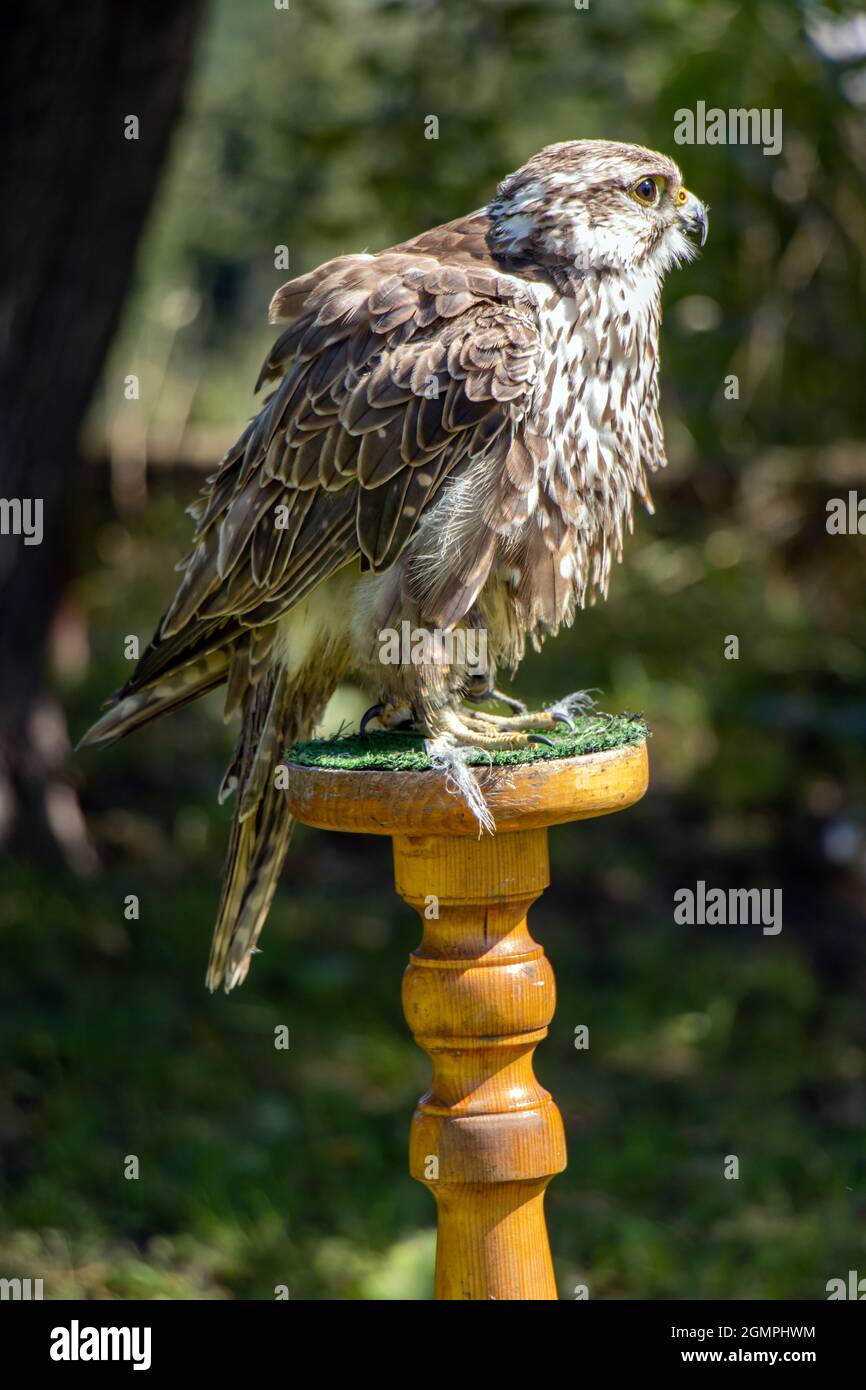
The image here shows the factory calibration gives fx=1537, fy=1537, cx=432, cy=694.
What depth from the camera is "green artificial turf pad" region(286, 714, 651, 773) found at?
235 cm

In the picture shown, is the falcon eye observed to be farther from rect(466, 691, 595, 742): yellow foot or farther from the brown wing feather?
rect(466, 691, 595, 742): yellow foot

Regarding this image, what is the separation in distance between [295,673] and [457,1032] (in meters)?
0.78

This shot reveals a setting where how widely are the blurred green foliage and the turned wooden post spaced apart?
1.15 m

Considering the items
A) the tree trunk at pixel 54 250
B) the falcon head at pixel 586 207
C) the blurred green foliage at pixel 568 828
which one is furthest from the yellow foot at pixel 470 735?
the tree trunk at pixel 54 250

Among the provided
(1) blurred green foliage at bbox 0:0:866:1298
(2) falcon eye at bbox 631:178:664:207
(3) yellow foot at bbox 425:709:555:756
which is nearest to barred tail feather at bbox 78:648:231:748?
(3) yellow foot at bbox 425:709:555:756

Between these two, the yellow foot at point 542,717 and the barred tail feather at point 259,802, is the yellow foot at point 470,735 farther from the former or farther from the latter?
the barred tail feather at point 259,802

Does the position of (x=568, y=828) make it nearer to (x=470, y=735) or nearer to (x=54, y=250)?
(x=54, y=250)

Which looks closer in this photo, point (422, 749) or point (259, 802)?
point (422, 749)

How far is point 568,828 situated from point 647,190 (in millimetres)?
3626

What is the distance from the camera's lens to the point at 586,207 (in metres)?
2.60

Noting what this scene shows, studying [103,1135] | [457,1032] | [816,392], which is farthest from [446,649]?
[816,392]

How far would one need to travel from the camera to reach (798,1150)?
4.30 meters

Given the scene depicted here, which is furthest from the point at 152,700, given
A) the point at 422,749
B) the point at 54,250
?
the point at 54,250

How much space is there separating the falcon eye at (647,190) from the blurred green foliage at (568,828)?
4.36ft
